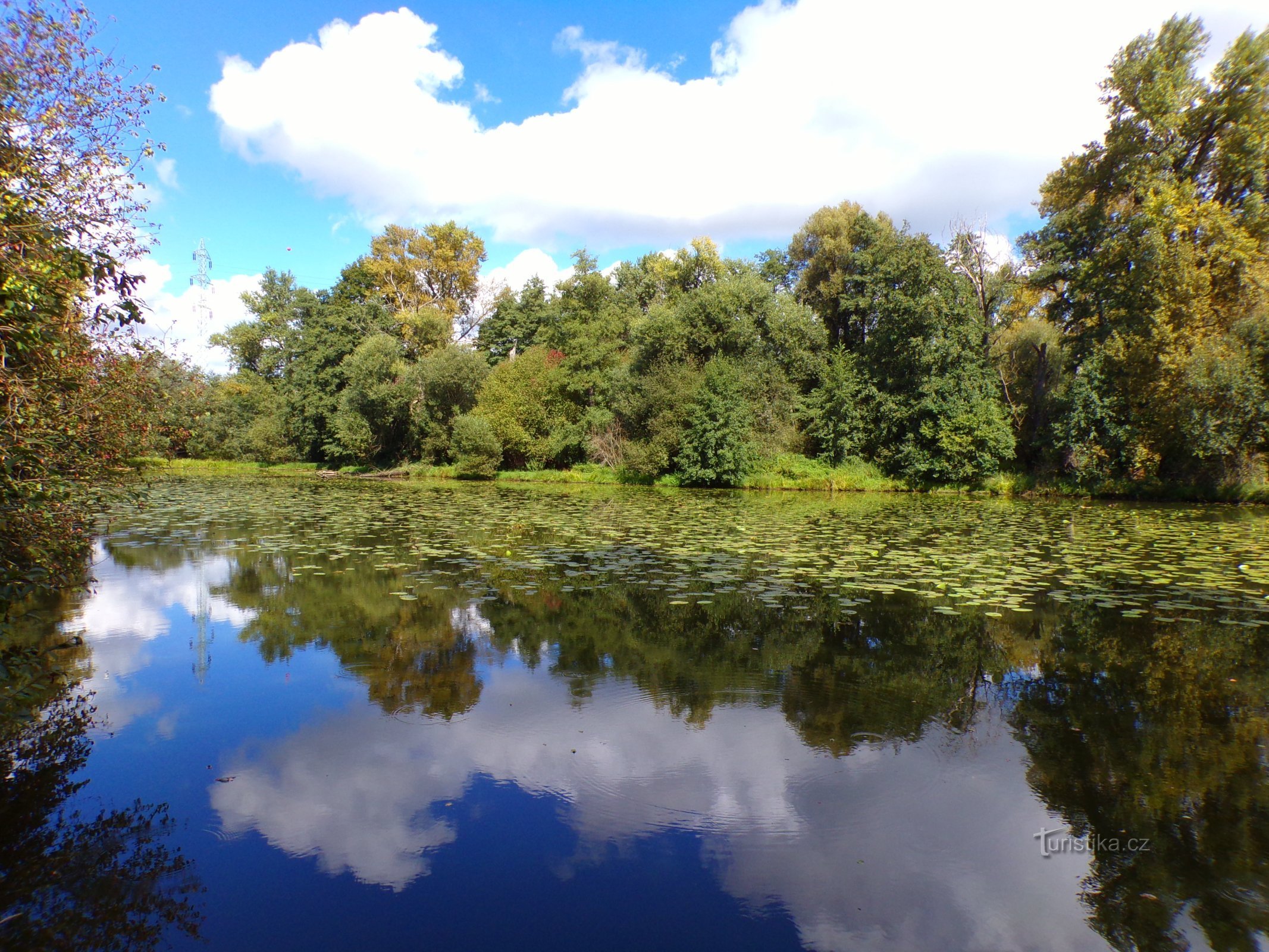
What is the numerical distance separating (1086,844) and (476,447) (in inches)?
1249

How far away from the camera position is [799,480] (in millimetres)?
28922

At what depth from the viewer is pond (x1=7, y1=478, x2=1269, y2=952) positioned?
313 cm

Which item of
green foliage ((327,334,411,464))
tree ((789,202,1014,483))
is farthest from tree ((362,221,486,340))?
tree ((789,202,1014,483))

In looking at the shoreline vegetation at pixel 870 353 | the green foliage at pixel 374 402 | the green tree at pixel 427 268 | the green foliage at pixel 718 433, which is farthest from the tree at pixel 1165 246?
the green tree at pixel 427 268

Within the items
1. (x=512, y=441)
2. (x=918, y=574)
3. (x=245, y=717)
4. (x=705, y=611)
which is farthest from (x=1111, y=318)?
(x=245, y=717)

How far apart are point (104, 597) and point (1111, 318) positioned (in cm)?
2823

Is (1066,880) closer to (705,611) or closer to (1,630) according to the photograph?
(705,611)

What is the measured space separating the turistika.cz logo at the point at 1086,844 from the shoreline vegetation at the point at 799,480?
16.5 m

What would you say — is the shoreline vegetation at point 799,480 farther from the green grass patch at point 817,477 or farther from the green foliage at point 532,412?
the green foliage at point 532,412

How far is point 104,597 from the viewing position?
348 inches

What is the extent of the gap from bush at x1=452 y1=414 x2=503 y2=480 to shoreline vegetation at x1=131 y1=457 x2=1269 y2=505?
55 centimetres

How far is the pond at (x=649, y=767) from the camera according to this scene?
10.3 ft

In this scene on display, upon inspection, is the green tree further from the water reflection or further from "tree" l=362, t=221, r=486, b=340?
the water reflection

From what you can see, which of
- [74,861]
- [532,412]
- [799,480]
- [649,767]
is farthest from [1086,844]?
[532,412]
